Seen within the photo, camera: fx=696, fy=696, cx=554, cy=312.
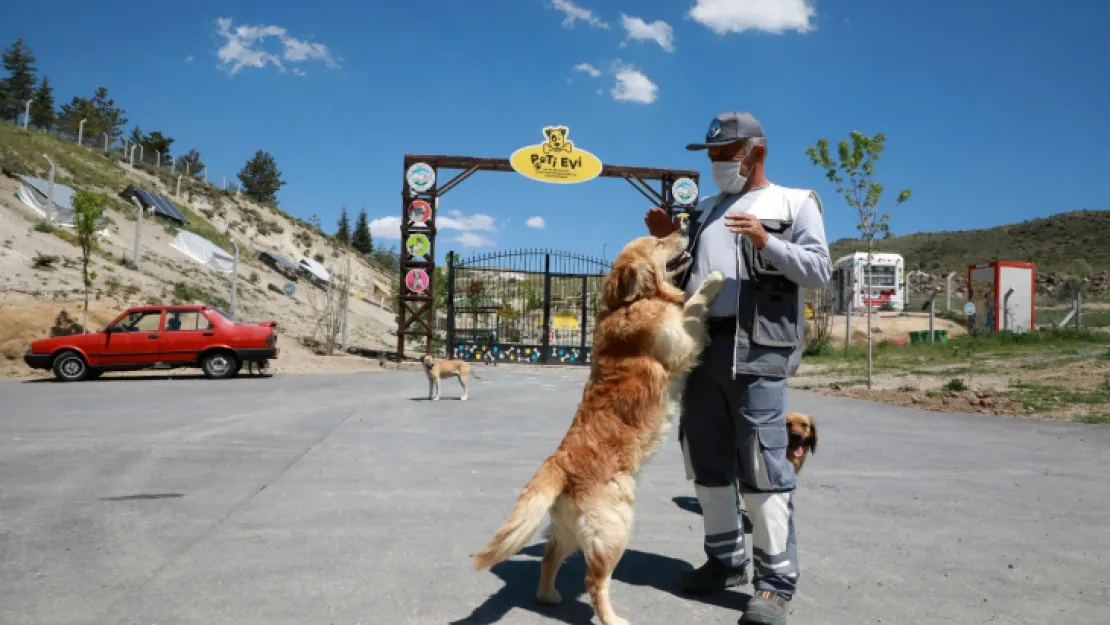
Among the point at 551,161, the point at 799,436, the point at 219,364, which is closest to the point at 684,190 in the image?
the point at 551,161

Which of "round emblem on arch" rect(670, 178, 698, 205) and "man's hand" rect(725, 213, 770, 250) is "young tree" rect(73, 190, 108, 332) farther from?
"man's hand" rect(725, 213, 770, 250)

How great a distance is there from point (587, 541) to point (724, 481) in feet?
2.59

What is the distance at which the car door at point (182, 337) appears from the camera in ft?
50.4

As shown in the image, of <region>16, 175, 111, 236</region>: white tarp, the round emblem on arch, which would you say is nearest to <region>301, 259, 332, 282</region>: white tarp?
Answer: <region>16, 175, 111, 236</region>: white tarp

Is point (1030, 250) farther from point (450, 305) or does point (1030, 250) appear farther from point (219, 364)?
point (219, 364)

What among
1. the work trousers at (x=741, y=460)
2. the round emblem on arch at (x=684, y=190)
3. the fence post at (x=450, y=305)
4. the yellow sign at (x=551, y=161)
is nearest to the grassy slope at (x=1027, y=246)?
the round emblem on arch at (x=684, y=190)

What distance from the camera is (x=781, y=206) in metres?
3.07

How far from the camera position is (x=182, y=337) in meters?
15.4

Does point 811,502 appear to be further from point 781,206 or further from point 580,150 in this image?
point 580,150

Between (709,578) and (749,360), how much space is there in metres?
1.08

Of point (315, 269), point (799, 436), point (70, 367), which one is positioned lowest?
point (70, 367)

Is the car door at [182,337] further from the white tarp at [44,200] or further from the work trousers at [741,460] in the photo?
the white tarp at [44,200]

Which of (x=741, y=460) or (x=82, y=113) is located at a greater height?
(x=82, y=113)

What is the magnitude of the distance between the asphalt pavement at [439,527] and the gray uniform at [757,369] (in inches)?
18.0
